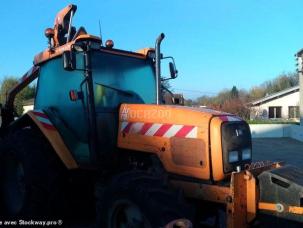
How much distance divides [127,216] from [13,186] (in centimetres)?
261

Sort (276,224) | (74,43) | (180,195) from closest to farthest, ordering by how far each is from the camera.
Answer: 1. (276,224)
2. (180,195)
3. (74,43)

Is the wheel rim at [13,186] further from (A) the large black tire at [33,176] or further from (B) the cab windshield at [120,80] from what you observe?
(B) the cab windshield at [120,80]

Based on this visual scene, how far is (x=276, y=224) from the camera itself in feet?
12.5

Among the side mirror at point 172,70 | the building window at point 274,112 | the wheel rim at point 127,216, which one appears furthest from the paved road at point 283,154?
the building window at point 274,112

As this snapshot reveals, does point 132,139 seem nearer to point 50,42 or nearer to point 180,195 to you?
point 180,195

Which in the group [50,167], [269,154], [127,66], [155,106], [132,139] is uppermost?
[127,66]

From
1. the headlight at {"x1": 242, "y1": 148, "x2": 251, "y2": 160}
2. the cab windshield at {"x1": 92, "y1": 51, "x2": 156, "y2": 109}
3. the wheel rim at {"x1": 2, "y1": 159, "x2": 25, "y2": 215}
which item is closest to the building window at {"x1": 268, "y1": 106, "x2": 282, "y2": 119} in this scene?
the cab windshield at {"x1": 92, "y1": 51, "x2": 156, "y2": 109}

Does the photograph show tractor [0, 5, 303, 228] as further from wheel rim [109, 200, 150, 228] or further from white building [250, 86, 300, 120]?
white building [250, 86, 300, 120]

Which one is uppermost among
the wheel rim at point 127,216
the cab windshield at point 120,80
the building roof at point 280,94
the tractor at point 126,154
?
the building roof at point 280,94

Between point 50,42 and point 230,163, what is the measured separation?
345 cm

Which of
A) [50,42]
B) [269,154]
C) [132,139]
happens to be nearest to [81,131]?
[132,139]

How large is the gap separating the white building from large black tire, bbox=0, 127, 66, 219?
41934 mm

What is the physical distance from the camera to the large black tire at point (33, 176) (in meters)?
5.41

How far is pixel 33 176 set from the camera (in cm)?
543
